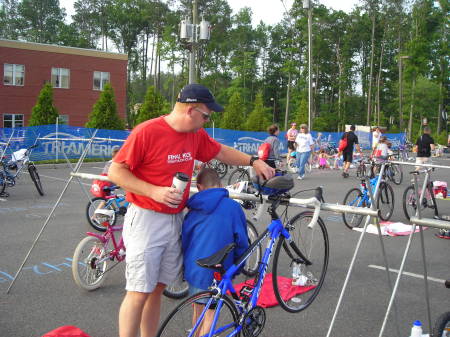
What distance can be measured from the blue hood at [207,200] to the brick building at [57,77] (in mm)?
33020

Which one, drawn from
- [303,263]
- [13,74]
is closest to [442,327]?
[303,263]

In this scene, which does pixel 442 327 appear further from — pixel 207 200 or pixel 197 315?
pixel 207 200

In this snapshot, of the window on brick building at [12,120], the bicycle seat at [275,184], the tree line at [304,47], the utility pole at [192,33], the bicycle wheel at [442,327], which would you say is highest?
the tree line at [304,47]

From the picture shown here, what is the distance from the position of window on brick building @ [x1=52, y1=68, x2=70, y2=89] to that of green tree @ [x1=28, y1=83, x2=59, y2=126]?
7.35 m

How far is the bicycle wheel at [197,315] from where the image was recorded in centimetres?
263

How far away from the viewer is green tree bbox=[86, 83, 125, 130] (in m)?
28.1

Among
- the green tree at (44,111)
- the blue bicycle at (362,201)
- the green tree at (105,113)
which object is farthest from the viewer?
the green tree at (105,113)

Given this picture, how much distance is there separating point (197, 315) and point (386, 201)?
676cm

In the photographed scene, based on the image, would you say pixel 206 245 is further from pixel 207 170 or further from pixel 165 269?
pixel 207 170

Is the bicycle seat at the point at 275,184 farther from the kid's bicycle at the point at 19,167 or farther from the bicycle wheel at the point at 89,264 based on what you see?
the kid's bicycle at the point at 19,167

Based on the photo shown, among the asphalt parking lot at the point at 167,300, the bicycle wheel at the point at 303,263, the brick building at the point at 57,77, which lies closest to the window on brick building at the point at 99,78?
the brick building at the point at 57,77

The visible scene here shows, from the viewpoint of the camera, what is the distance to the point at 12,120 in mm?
32438


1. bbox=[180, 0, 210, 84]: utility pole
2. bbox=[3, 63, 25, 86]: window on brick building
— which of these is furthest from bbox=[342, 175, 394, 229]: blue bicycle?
bbox=[3, 63, 25, 86]: window on brick building

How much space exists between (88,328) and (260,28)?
7400 cm
